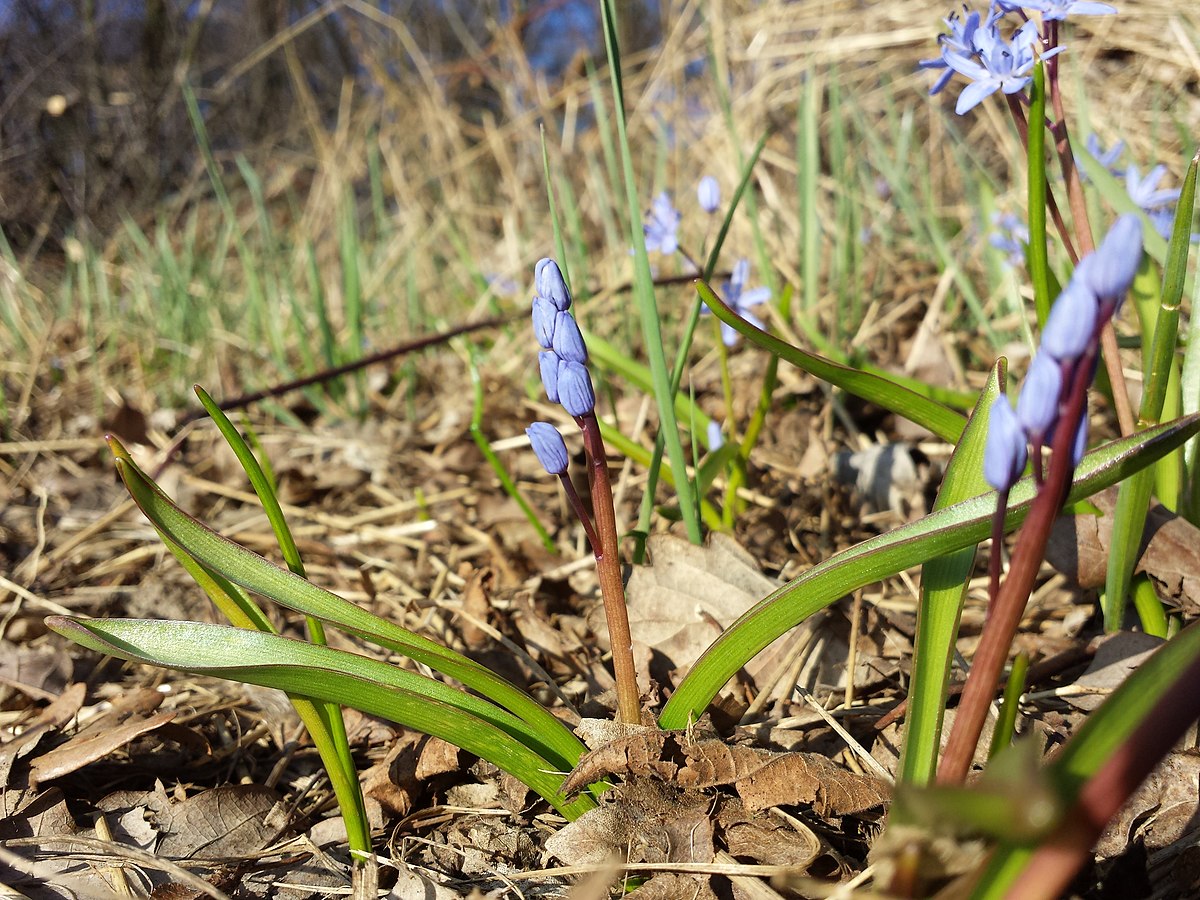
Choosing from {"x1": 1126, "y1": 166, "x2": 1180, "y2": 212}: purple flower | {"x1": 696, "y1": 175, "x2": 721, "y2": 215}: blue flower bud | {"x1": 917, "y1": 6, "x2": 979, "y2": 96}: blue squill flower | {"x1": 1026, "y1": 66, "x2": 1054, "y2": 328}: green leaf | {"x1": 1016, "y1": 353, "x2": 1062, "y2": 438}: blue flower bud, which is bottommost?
{"x1": 1016, "y1": 353, "x2": 1062, "y2": 438}: blue flower bud

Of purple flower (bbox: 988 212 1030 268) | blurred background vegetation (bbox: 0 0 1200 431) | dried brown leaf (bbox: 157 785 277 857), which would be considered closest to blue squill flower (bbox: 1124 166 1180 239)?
blurred background vegetation (bbox: 0 0 1200 431)

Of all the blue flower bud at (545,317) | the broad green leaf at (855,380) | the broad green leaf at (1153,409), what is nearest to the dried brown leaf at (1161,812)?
the broad green leaf at (1153,409)

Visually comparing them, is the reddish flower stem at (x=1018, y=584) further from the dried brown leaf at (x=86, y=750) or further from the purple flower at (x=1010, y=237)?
the purple flower at (x=1010, y=237)

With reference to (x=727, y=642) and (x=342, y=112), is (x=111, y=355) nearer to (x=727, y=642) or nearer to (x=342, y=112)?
(x=342, y=112)

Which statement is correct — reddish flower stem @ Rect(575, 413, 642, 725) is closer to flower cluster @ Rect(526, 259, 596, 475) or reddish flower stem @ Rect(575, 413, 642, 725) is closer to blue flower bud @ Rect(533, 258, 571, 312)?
flower cluster @ Rect(526, 259, 596, 475)

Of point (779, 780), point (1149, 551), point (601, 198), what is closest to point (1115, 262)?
point (779, 780)

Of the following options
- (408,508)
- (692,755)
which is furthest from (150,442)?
(692,755)

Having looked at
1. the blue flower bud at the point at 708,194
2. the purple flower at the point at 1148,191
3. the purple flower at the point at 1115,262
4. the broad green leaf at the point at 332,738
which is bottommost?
the broad green leaf at the point at 332,738
